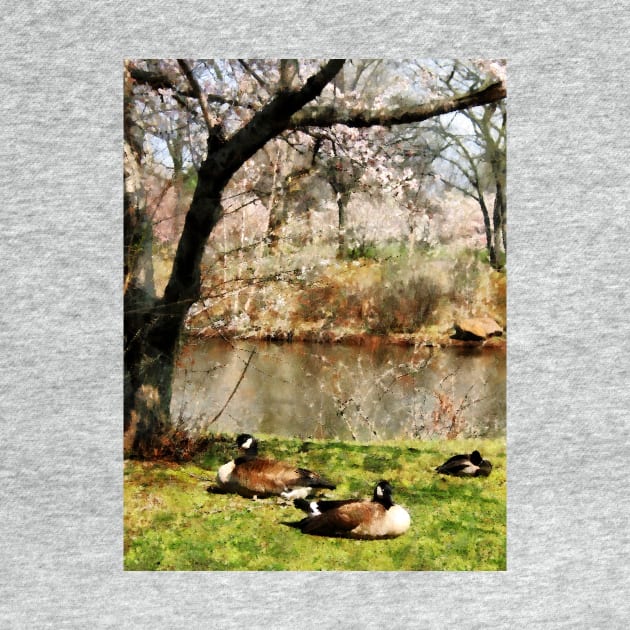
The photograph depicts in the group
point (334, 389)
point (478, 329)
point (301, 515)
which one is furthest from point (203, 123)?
point (301, 515)

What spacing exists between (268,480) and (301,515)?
203 millimetres

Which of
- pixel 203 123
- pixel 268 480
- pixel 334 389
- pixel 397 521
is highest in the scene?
pixel 203 123

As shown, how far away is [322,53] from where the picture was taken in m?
3.06

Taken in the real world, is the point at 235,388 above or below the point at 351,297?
below

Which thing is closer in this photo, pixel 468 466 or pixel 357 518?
pixel 357 518

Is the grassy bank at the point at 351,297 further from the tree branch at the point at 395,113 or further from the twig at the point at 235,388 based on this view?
the tree branch at the point at 395,113

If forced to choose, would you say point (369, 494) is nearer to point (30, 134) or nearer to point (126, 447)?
point (126, 447)

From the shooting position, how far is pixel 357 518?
3006 mm

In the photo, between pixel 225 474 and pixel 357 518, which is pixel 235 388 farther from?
pixel 357 518

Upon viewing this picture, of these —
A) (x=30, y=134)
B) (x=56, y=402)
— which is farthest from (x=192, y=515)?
(x=30, y=134)

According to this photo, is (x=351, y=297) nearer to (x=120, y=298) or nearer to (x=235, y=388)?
(x=235, y=388)

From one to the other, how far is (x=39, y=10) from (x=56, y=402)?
1.67 metres

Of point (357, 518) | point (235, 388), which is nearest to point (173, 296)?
point (235, 388)

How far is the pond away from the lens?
3.14 metres
